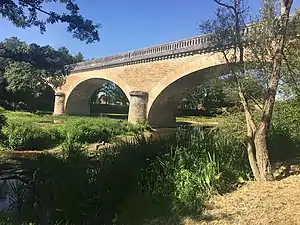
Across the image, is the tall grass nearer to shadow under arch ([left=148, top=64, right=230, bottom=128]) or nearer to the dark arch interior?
shadow under arch ([left=148, top=64, right=230, bottom=128])

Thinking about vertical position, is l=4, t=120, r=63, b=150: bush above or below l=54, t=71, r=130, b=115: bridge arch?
below

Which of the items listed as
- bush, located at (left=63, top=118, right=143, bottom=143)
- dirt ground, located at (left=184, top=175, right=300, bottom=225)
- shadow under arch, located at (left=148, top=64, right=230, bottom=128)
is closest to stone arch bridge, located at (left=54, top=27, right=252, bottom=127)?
shadow under arch, located at (left=148, top=64, right=230, bottom=128)

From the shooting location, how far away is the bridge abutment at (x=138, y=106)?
2328 cm

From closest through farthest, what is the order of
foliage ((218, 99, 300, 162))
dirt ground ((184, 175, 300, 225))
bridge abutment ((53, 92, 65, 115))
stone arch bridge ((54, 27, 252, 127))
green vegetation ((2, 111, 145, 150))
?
dirt ground ((184, 175, 300, 225))
foliage ((218, 99, 300, 162))
green vegetation ((2, 111, 145, 150))
stone arch bridge ((54, 27, 252, 127))
bridge abutment ((53, 92, 65, 115))

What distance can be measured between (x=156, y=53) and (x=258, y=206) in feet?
61.0

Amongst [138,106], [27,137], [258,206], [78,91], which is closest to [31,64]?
[258,206]

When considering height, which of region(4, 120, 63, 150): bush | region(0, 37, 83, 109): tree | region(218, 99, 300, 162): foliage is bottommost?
region(4, 120, 63, 150): bush

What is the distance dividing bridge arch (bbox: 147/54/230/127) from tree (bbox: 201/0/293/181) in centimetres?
1036

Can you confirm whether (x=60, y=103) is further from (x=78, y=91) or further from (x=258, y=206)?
(x=258, y=206)

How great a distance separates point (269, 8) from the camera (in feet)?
19.9

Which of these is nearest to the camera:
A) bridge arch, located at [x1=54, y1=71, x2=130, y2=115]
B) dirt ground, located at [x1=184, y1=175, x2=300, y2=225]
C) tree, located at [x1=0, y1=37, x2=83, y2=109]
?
dirt ground, located at [x1=184, y1=175, x2=300, y2=225]

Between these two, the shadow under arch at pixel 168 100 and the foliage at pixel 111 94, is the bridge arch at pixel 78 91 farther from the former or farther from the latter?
the foliage at pixel 111 94

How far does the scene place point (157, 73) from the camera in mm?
22281

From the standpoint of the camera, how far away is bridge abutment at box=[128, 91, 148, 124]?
2328cm
